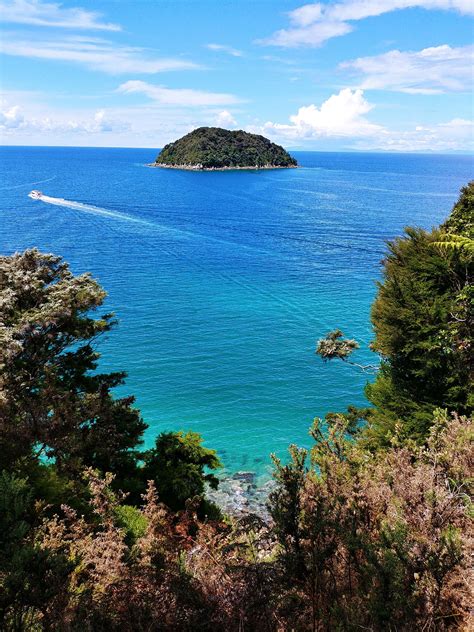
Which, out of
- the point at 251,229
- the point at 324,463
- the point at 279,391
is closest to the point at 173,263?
the point at 251,229

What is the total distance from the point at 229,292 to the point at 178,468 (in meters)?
32.6

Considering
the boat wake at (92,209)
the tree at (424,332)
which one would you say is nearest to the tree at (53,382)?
the tree at (424,332)

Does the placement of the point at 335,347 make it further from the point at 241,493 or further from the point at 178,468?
the point at 178,468

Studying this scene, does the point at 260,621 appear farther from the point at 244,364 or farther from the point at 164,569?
the point at 244,364

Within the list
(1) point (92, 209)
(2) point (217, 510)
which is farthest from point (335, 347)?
(1) point (92, 209)

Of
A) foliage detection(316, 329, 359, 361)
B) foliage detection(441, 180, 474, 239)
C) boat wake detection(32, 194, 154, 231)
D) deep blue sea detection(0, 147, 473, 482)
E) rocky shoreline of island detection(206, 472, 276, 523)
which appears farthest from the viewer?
boat wake detection(32, 194, 154, 231)

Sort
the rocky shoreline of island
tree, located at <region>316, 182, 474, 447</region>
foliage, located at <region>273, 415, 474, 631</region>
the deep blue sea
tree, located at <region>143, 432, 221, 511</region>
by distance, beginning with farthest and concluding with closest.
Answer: the deep blue sea, the rocky shoreline of island, tree, located at <region>316, 182, 474, 447</region>, tree, located at <region>143, 432, 221, 511</region>, foliage, located at <region>273, 415, 474, 631</region>

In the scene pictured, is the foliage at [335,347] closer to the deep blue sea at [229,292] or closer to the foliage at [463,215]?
the deep blue sea at [229,292]

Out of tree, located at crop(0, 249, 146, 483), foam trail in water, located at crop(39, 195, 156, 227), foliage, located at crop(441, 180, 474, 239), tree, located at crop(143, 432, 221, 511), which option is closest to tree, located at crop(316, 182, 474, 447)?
foliage, located at crop(441, 180, 474, 239)

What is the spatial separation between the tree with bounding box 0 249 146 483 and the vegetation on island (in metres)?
0.06

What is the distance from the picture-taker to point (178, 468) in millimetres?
17906

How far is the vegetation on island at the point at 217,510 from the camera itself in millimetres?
6129

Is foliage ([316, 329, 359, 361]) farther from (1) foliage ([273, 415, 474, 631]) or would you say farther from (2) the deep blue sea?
(1) foliage ([273, 415, 474, 631])

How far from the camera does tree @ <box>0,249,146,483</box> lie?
12828 mm
